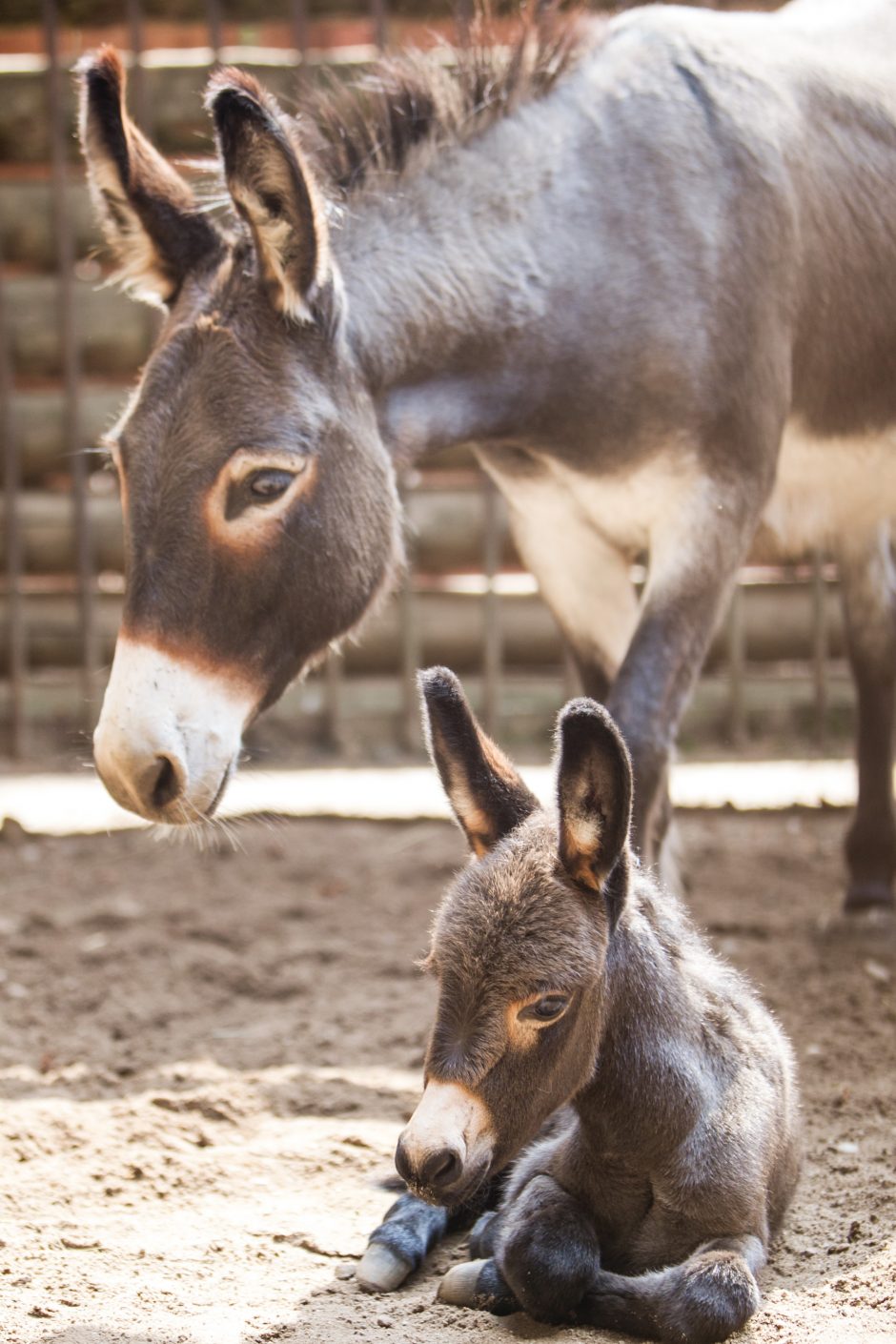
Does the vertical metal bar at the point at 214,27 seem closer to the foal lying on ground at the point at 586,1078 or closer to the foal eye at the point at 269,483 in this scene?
the foal eye at the point at 269,483

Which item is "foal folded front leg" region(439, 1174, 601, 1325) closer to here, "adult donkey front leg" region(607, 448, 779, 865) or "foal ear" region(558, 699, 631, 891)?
"foal ear" region(558, 699, 631, 891)

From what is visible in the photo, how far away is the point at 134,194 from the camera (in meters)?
3.70

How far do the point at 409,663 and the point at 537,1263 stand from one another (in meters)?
5.01

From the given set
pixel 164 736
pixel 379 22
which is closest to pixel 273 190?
pixel 164 736

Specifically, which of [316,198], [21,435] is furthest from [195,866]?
[316,198]

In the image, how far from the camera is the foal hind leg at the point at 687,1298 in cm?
265

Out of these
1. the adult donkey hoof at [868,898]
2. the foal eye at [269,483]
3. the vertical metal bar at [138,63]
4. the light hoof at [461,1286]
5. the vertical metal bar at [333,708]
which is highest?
the vertical metal bar at [138,63]

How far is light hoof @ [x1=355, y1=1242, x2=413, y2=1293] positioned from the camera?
3037 millimetres

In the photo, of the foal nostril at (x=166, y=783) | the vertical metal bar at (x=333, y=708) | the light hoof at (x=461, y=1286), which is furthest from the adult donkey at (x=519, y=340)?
the vertical metal bar at (x=333, y=708)

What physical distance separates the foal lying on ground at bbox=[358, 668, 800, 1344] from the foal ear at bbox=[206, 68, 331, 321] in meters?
1.06

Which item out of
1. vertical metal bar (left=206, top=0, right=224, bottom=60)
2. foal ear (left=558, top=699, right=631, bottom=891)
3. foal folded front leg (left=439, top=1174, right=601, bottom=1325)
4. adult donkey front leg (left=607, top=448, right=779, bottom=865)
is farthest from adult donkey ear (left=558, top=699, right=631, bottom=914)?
vertical metal bar (left=206, top=0, right=224, bottom=60)

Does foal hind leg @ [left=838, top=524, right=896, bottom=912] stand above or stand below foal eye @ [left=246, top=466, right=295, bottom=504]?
below

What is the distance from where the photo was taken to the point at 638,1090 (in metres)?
2.86

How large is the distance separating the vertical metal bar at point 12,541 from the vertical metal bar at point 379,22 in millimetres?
2066
